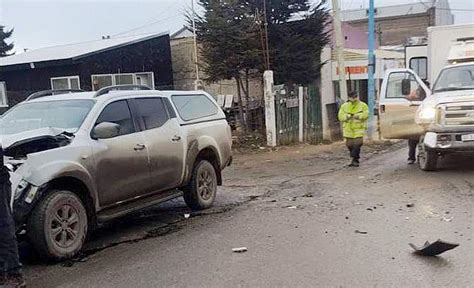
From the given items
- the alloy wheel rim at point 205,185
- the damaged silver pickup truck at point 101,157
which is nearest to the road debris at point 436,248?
the damaged silver pickup truck at point 101,157

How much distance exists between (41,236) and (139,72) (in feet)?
53.3

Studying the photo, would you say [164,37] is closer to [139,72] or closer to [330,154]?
[139,72]

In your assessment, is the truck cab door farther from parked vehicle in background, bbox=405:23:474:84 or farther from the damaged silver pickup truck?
the damaged silver pickup truck

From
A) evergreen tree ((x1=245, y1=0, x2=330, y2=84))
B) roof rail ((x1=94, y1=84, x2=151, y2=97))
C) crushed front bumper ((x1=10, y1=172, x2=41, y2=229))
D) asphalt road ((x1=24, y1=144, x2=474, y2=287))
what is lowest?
asphalt road ((x1=24, y1=144, x2=474, y2=287))

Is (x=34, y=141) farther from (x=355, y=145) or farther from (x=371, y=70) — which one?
(x=371, y=70)

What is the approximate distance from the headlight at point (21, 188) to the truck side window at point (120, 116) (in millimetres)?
1376

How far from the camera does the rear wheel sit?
528 centimetres

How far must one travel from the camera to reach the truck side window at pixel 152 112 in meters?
6.98

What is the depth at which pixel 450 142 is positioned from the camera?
967 centimetres

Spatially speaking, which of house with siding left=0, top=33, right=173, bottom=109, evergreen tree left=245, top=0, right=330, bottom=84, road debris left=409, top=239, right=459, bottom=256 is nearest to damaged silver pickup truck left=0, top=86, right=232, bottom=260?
road debris left=409, top=239, right=459, bottom=256

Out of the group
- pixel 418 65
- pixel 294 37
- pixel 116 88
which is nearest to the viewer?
pixel 116 88

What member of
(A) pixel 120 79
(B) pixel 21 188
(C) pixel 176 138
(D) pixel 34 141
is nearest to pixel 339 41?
(A) pixel 120 79

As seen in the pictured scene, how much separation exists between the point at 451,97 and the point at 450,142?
0.84 meters

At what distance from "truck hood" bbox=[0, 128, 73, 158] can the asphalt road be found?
44.5 inches
